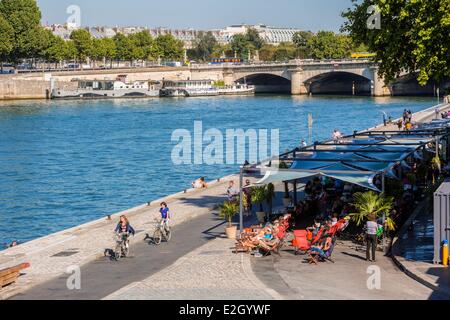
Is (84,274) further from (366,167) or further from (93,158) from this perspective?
(93,158)

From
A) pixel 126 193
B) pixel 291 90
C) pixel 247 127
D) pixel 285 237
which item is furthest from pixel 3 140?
pixel 291 90

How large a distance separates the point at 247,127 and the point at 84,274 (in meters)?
59.8

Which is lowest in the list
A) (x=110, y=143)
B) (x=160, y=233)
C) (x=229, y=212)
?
(x=110, y=143)

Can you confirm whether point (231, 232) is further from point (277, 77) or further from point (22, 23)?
point (277, 77)

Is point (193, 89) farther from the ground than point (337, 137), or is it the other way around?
point (193, 89)

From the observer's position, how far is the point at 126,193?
41.8 meters

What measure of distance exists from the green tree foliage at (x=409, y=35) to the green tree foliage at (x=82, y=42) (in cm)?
11525

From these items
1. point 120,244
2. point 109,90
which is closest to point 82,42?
point 109,90

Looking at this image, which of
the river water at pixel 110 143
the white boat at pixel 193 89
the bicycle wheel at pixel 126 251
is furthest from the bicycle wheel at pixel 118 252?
the white boat at pixel 193 89

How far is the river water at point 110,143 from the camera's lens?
38.6 metres

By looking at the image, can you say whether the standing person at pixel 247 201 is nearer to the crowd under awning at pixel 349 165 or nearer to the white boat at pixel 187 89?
the crowd under awning at pixel 349 165

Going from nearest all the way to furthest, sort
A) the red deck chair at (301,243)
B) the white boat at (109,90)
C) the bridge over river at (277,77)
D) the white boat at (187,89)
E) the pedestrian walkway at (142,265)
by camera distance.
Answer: the pedestrian walkway at (142,265) < the red deck chair at (301,243) < the bridge over river at (277,77) < the white boat at (109,90) < the white boat at (187,89)

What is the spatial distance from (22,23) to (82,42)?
1590 cm

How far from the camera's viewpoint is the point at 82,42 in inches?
5487
